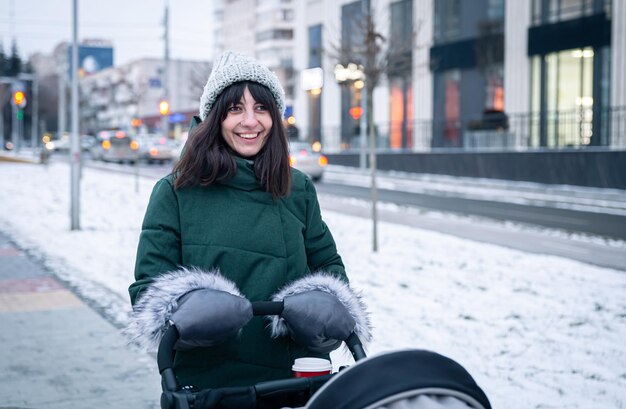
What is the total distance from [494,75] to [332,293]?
3276cm

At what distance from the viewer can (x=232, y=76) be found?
2832 millimetres

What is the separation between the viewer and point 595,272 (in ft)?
33.8

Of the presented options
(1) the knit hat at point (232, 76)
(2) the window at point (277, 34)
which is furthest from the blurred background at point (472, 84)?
(2) the window at point (277, 34)

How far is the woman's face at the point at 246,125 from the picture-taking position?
2855mm

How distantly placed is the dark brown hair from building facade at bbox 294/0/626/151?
19.7 metres

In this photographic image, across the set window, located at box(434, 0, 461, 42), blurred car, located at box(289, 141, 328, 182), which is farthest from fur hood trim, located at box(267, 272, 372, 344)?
window, located at box(434, 0, 461, 42)

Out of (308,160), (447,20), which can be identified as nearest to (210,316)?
(308,160)

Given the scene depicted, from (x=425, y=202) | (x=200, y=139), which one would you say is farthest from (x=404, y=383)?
(x=425, y=202)

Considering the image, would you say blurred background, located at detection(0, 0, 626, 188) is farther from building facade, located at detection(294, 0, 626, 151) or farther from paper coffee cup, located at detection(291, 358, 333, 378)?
paper coffee cup, located at detection(291, 358, 333, 378)

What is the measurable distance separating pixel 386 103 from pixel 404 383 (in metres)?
40.9

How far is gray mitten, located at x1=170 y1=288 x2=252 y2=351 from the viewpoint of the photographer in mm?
2377

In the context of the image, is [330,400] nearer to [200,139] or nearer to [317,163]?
[200,139]

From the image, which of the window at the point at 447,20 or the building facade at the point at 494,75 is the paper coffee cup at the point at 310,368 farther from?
the window at the point at 447,20

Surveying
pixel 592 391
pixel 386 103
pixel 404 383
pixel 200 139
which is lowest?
Result: pixel 592 391
